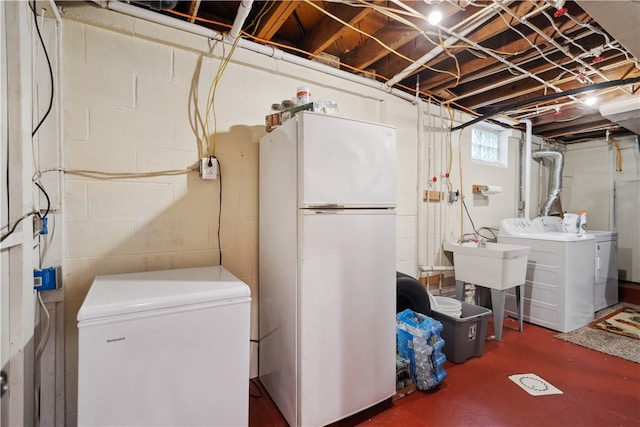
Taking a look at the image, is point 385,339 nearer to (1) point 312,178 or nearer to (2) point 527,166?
(1) point 312,178

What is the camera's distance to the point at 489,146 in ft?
12.5

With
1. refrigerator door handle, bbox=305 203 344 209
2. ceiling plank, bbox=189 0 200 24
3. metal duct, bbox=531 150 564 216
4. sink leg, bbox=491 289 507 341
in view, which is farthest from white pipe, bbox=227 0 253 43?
metal duct, bbox=531 150 564 216

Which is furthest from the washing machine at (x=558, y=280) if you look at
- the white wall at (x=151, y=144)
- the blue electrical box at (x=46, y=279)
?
the blue electrical box at (x=46, y=279)

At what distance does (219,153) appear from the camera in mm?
1917

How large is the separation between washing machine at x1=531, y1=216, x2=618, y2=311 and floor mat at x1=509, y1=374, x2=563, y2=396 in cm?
193

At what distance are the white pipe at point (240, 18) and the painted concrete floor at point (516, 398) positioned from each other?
2.30m

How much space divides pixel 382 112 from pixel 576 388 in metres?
2.56

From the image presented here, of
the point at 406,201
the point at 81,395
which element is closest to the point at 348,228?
the point at 81,395

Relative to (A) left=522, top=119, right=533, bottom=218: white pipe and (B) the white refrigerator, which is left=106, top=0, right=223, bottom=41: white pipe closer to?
(B) the white refrigerator

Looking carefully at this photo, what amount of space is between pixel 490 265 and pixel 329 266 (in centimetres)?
195

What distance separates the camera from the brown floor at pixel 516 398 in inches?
66.9

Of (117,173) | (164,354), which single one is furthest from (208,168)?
(164,354)

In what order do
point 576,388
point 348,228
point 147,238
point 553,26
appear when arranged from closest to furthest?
point 348,228 → point 147,238 → point 553,26 → point 576,388

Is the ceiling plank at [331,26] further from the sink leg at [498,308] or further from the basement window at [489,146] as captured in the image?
the sink leg at [498,308]
